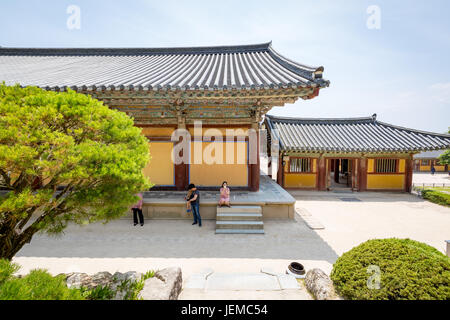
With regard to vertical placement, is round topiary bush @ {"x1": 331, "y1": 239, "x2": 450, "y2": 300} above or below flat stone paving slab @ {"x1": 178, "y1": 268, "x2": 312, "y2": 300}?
above

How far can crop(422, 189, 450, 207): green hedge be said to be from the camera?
9.23 m

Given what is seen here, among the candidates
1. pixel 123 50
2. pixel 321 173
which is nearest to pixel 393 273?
pixel 321 173

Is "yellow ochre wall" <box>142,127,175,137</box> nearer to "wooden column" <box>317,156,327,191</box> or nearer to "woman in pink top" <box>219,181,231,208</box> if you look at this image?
"woman in pink top" <box>219,181,231,208</box>

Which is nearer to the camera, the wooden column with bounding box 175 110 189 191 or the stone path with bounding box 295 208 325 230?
the stone path with bounding box 295 208 325 230

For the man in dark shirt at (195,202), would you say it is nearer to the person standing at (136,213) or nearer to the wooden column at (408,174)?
the person standing at (136,213)

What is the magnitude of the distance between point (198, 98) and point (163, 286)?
4756 millimetres

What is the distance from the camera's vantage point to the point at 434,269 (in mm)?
2477

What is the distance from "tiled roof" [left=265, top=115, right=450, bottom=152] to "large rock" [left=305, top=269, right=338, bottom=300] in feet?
28.9

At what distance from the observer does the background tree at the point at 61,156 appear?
200 centimetres

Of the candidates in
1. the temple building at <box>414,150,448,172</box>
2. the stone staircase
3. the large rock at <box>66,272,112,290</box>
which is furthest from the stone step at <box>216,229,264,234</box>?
the temple building at <box>414,150,448,172</box>

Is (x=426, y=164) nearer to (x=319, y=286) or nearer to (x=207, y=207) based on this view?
(x=207, y=207)

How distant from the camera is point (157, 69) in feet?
28.3

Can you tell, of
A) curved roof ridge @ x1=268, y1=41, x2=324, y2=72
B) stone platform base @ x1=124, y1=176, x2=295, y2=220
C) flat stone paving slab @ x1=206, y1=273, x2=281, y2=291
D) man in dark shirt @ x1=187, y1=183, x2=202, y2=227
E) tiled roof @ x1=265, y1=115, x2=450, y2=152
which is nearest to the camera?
flat stone paving slab @ x1=206, y1=273, x2=281, y2=291
